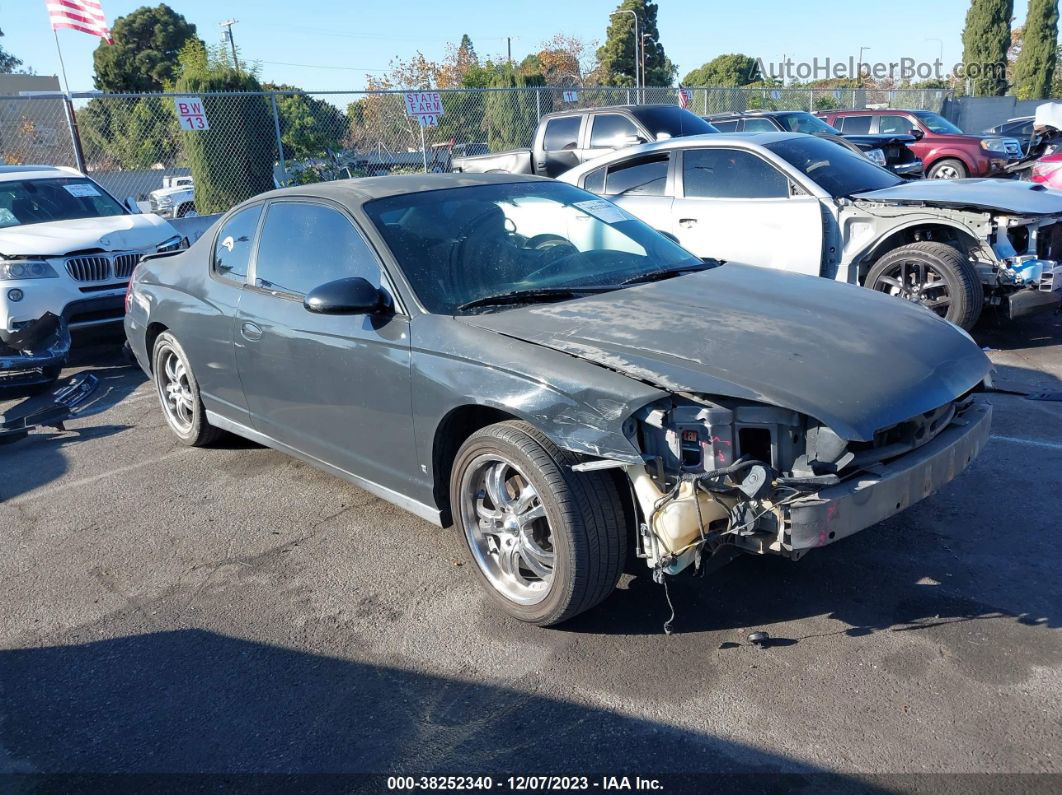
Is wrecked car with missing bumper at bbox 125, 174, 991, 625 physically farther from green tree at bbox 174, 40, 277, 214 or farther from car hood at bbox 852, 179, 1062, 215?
green tree at bbox 174, 40, 277, 214

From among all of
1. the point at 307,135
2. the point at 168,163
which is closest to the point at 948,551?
the point at 307,135

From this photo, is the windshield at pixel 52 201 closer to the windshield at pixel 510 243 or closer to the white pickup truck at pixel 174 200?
the windshield at pixel 510 243

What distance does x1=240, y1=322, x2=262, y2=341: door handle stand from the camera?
452 centimetres

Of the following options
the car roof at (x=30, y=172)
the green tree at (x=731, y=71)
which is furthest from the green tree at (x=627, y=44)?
the car roof at (x=30, y=172)

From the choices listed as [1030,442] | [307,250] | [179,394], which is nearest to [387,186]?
[307,250]

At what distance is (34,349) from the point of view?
7.31m

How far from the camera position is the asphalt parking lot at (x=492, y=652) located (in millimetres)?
2746

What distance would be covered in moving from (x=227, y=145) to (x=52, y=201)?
673cm

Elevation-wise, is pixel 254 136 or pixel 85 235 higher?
pixel 254 136

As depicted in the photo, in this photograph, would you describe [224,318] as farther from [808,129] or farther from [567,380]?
[808,129]

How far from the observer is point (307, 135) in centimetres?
1622

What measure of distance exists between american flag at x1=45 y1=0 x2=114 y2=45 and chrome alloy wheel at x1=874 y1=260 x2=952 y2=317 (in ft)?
44.7

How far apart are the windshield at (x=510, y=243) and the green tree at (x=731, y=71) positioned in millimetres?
75617

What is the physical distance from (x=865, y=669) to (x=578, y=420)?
1334 millimetres
